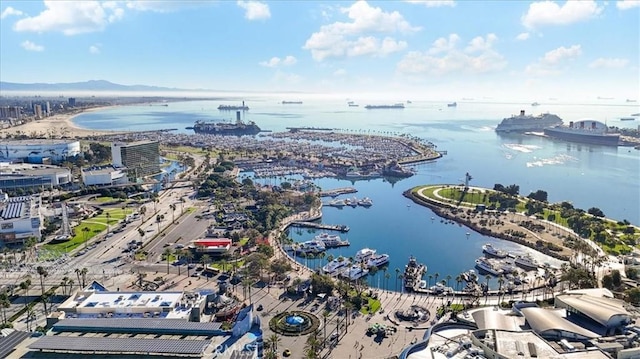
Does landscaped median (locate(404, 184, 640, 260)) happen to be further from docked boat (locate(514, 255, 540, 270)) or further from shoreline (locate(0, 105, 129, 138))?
shoreline (locate(0, 105, 129, 138))

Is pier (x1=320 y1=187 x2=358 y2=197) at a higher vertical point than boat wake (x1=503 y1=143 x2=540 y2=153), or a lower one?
lower

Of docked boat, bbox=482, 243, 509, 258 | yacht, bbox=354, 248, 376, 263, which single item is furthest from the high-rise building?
docked boat, bbox=482, 243, 509, 258

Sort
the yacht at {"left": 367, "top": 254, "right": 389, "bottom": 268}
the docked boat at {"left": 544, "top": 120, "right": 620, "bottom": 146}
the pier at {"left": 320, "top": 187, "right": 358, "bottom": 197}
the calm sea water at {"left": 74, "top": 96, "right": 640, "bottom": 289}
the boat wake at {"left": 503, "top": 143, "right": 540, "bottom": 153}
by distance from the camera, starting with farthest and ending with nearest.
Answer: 1. the docked boat at {"left": 544, "top": 120, "right": 620, "bottom": 146}
2. the boat wake at {"left": 503, "top": 143, "right": 540, "bottom": 153}
3. the pier at {"left": 320, "top": 187, "right": 358, "bottom": 197}
4. the calm sea water at {"left": 74, "top": 96, "right": 640, "bottom": 289}
5. the yacht at {"left": 367, "top": 254, "right": 389, "bottom": 268}

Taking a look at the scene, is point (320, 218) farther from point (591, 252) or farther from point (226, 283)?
point (591, 252)

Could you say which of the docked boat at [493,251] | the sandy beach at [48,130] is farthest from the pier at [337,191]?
the sandy beach at [48,130]

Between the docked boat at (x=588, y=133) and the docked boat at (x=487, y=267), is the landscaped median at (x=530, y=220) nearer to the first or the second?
the docked boat at (x=487, y=267)

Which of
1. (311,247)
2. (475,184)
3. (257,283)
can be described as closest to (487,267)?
(311,247)
